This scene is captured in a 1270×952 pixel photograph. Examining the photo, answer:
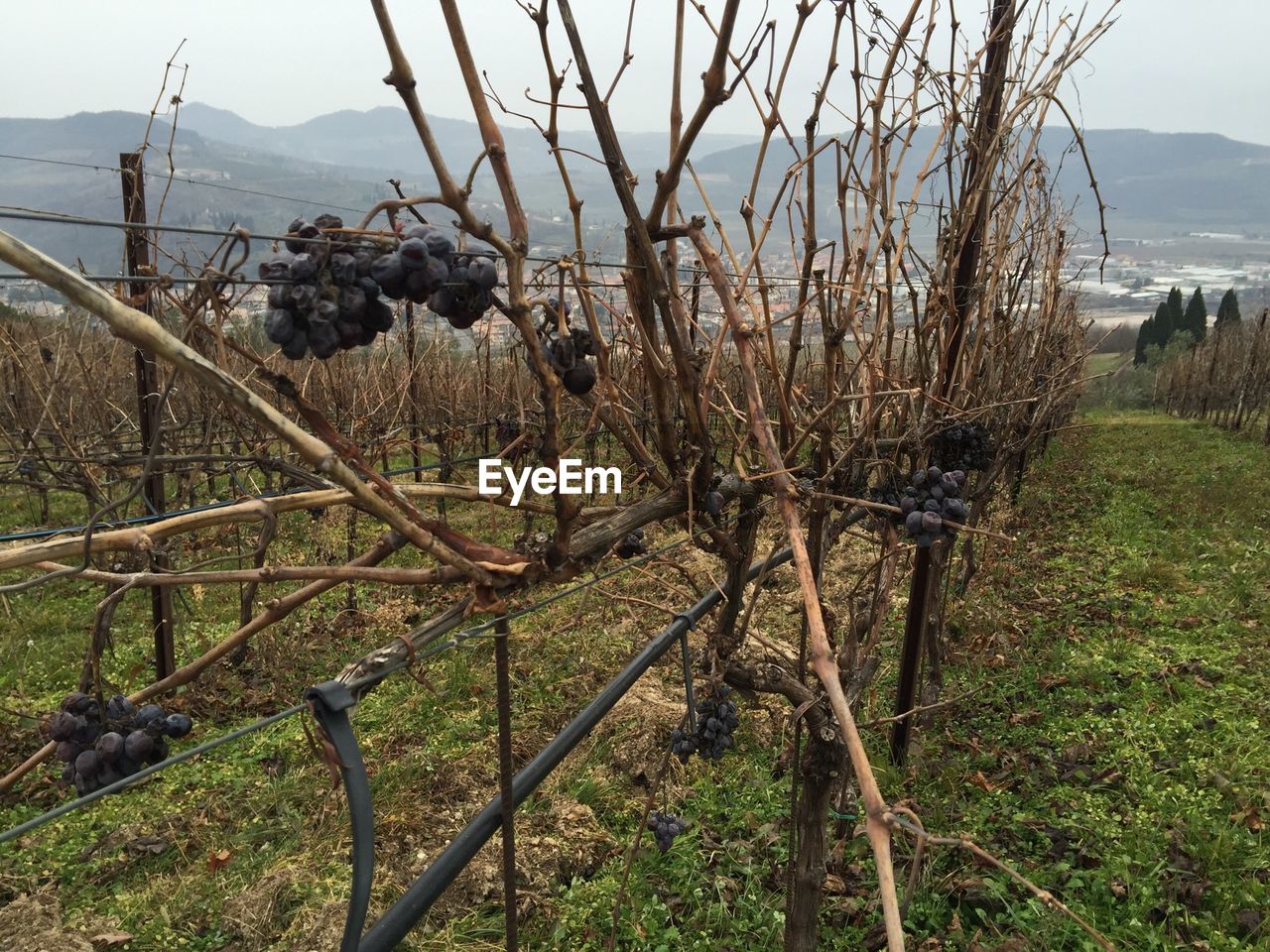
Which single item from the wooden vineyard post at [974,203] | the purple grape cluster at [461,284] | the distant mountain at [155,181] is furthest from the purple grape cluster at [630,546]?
the distant mountain at [155,181]

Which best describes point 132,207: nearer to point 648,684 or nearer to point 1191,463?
point 648,684

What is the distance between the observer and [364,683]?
86 cm

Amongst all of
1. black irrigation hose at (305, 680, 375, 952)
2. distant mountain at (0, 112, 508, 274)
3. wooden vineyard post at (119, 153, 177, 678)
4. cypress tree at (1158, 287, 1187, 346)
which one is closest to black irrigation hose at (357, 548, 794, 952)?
black irrigation hose at (305, 680, 375, 952)

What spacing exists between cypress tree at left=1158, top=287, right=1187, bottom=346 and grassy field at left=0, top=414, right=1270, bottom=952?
31.8 metres

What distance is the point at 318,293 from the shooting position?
870 mm

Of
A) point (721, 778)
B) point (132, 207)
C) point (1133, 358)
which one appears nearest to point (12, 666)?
point (132, 207)

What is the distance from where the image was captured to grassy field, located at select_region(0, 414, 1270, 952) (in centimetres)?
290

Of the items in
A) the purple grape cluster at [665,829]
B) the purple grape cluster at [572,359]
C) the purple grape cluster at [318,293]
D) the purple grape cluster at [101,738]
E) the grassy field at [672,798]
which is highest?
the purple grape cluster at [318,293]

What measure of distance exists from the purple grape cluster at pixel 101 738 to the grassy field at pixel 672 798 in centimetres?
84

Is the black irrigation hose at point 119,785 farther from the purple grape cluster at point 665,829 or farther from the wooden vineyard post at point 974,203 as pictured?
the wooden vineyard post at point 974,203

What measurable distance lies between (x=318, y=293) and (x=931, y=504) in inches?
64.9

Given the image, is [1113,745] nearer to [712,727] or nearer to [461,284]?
[712,727]

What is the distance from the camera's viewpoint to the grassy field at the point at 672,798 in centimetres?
290

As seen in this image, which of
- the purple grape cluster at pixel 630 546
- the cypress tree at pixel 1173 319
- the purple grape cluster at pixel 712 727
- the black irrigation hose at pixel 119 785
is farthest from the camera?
the cypress tree at pixel 1173 319
